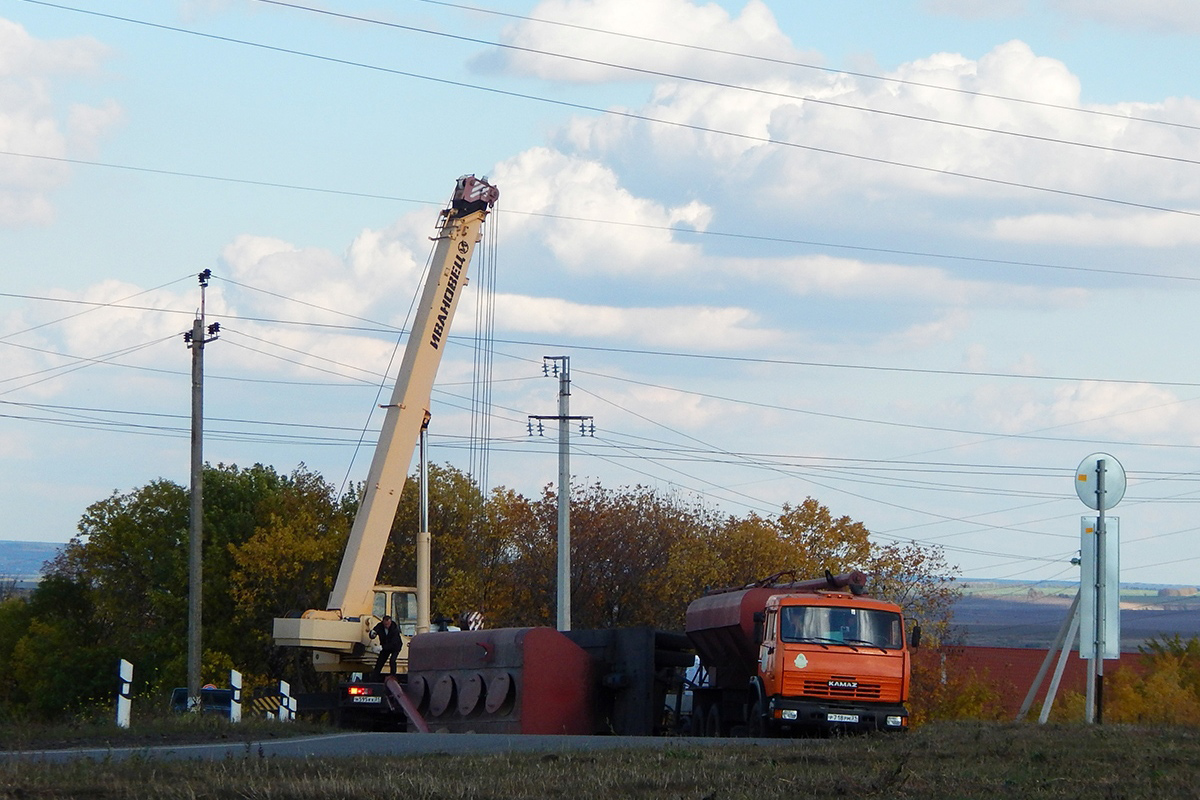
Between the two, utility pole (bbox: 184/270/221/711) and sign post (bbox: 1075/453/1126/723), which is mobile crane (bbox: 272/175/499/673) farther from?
sign post (bbox: 1075/453/1126/723)

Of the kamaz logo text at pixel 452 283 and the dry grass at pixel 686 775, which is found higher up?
the kamaz logo text at pixel 452 283

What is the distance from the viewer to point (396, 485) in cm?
3184

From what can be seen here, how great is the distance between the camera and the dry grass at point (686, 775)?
11.5 m

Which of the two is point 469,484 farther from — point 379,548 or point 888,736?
point 888,736

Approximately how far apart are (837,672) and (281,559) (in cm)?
3870

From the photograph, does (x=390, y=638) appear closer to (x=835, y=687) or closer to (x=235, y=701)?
(x=235, y=701)

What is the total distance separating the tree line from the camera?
5553cm

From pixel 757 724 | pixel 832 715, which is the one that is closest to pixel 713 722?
pixel 757 724

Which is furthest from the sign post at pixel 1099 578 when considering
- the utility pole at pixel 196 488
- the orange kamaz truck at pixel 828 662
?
the utility pole at pixel 196 488

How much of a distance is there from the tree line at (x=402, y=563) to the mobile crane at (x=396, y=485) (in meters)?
23.1

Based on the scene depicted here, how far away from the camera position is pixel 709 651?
2734cm

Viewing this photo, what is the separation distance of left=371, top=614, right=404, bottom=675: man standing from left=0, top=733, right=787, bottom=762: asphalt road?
25.4 feet

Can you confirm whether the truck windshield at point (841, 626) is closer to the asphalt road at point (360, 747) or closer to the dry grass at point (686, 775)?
the asphalt road at point (360, 747)

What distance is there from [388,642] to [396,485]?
4.15m
